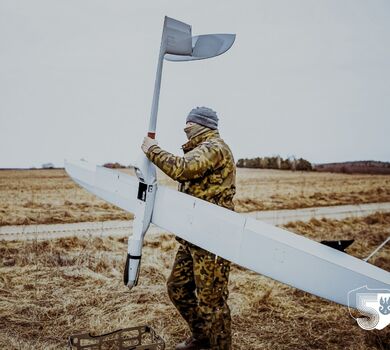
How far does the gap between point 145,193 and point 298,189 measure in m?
10.5

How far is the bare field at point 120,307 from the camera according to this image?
2992 millimetres

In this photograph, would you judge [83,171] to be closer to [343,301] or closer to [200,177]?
[200,177]

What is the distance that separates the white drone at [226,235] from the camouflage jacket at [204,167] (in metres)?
0.11

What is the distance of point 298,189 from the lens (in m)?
12.5

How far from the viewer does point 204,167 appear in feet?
7.47

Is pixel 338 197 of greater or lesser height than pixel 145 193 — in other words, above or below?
below

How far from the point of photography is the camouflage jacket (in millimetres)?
2221

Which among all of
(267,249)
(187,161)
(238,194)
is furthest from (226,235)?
(238,194)

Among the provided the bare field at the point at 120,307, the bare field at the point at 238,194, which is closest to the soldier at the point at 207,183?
the bare field at the point at 120,307

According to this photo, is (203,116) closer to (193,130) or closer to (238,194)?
(193,130)

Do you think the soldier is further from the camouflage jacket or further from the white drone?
the white drone

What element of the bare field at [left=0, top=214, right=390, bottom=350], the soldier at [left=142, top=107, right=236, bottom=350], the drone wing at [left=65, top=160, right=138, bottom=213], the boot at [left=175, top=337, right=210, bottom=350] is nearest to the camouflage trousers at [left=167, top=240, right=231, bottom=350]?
the soldier at [left=142, top=107, right=236, bottom=350]

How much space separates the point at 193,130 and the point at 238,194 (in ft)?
30.7

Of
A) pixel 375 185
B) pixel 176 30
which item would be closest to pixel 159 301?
pixel 176 30
